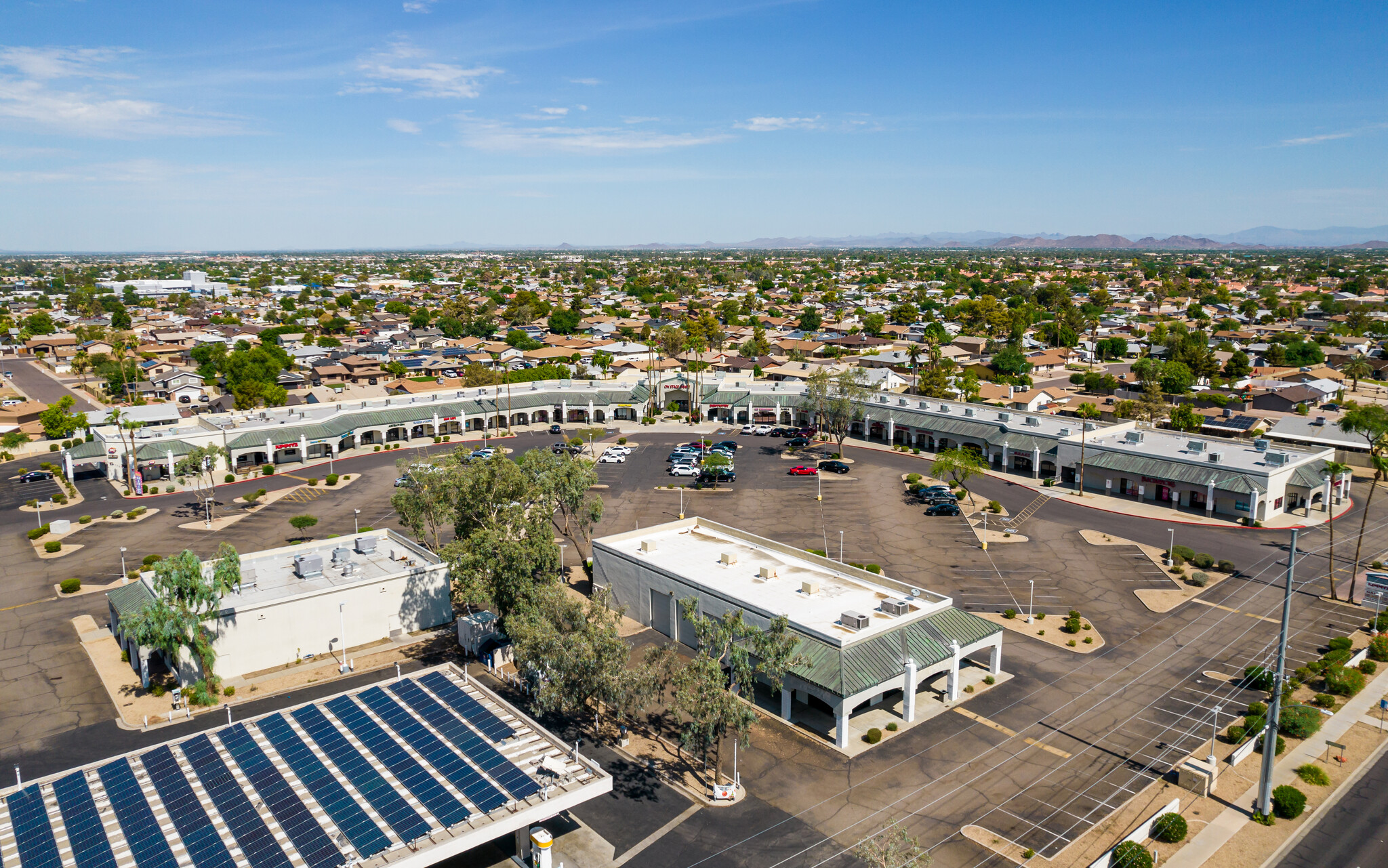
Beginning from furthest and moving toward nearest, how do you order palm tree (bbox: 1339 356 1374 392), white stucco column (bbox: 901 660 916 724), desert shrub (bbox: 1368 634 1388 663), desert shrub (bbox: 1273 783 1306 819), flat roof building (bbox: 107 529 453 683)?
palm tree (bbox: 1339 356 1374 392) → desert shrub (bbox: 1368 634 1388 663) → flat roof building (bbox: 107 529 453 683) → white stucco column (bbox: 901 660 916 724) → desert shrub (bbox: 1273 783 1306 819)

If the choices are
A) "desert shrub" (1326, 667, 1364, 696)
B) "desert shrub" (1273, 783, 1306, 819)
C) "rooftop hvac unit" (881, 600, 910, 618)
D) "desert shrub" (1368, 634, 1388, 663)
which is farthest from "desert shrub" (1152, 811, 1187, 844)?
"desert shrub" (1368, 634, 1388, 663)

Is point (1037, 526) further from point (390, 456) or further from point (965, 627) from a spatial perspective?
point (390, 456)

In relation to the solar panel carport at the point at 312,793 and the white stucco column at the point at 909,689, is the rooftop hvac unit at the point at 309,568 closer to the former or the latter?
the solar panel carport at the point at 312,793

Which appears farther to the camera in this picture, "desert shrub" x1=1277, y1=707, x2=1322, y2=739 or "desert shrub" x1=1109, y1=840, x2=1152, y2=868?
"desert shrub" x1=1277, y1=707, x2=1322, y2=739

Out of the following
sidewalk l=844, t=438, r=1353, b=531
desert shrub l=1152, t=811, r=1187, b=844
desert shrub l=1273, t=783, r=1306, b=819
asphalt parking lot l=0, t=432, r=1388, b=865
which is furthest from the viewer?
sidewalk l=844, t=438, r=1353, b=531

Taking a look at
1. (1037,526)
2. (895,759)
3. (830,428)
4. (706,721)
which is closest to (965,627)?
(895,759)

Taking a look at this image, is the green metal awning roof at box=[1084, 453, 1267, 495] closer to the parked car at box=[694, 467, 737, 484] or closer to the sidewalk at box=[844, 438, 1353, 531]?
the sidewalk at box=[844, 438, 1353, 531]
